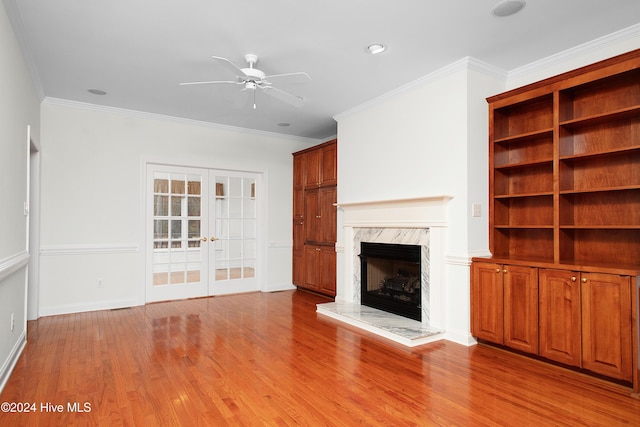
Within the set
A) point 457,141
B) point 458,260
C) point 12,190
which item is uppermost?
point 457,141

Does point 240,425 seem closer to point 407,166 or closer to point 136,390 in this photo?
point 136,390

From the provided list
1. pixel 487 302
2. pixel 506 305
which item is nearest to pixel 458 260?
pixel 487 302

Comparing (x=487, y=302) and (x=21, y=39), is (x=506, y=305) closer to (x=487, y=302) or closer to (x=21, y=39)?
(x=487, y=302)

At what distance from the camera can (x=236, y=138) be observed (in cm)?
625

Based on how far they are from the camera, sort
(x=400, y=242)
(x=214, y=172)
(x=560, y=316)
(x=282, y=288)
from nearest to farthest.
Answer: (x=560, y=316)
(x=400, y=242)
(x=214, y=172)
(x=282, y=288)

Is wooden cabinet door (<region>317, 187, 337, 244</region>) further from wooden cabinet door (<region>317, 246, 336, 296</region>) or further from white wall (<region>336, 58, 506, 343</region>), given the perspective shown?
white wall (<region>336, 58, 506, 343</region>)

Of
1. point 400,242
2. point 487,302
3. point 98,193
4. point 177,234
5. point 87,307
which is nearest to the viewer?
point 487,302

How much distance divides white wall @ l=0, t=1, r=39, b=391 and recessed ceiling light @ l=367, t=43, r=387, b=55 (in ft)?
9.25

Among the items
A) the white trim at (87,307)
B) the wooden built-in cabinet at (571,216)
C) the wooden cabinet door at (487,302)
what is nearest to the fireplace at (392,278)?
the wooden cabinet door at (487,302)

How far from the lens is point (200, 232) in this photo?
19.4ft

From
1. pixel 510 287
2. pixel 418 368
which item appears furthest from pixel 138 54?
pixel 510 287

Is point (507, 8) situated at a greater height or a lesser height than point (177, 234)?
greater

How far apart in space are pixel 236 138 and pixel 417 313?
13.1ft

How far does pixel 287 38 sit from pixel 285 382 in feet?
9.25
